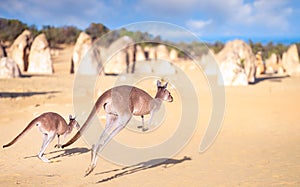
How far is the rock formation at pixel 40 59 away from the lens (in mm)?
30078

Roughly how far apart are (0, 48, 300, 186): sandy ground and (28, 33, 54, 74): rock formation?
14.0m

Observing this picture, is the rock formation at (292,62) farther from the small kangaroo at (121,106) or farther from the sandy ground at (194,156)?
the small kangaroo at (121,106)

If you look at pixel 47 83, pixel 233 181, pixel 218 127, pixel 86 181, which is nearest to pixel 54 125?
pixel 86 181

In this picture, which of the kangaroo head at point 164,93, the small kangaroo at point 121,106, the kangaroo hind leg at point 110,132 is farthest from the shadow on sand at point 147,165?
the kangaroo head at point 164,93

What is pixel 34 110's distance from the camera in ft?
48.7

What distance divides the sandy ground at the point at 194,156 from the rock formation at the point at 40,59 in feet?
45.8

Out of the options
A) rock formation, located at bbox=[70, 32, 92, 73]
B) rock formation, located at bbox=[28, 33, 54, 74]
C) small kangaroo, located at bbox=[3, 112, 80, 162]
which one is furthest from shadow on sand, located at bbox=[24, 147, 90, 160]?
rock formation, located at bbox=[28, 33, 54, 74]

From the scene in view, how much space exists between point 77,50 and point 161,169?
25.1 m

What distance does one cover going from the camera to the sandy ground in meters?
6.45

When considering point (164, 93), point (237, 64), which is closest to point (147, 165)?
point (164, 93)

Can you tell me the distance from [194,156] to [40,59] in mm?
24253

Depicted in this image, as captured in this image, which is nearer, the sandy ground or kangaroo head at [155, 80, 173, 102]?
kangaroo head at [155, 80, 173, 102]

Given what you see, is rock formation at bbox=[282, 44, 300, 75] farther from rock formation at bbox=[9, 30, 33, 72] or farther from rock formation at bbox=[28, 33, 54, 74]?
rock formation at bbox=[9, 30, 33, 72]

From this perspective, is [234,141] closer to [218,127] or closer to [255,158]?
[218,127]
